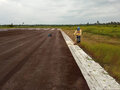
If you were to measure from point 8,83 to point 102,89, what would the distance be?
2826 mm

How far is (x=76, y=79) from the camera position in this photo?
418 centimetres

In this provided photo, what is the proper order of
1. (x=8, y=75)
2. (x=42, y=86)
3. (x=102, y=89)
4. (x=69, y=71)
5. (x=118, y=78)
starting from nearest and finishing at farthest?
(x=102, y=89)
(x=42, y=86)
(x=118, y=78)
(x=8, y=75)
(x=69, y=71)

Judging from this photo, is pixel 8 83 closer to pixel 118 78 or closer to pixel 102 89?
pixel 102 89

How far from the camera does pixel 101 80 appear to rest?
3.99 meters

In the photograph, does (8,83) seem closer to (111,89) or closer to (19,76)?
(19,76)

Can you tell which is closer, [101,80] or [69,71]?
[101,80]

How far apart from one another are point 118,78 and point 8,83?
12.0 ft

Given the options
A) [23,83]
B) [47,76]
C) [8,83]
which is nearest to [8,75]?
[8,83]

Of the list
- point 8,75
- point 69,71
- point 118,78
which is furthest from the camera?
point 69,71

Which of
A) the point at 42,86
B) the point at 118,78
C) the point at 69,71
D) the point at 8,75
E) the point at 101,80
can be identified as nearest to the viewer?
the point at 42,86

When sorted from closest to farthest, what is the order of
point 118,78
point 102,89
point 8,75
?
point 102,89 < point 118,78 < point 8,75

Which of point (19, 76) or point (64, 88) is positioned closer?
point (64, 88)

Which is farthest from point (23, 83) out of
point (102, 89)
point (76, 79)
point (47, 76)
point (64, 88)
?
point (102, 89)

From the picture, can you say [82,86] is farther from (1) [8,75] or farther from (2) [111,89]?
(1) [8,75]
